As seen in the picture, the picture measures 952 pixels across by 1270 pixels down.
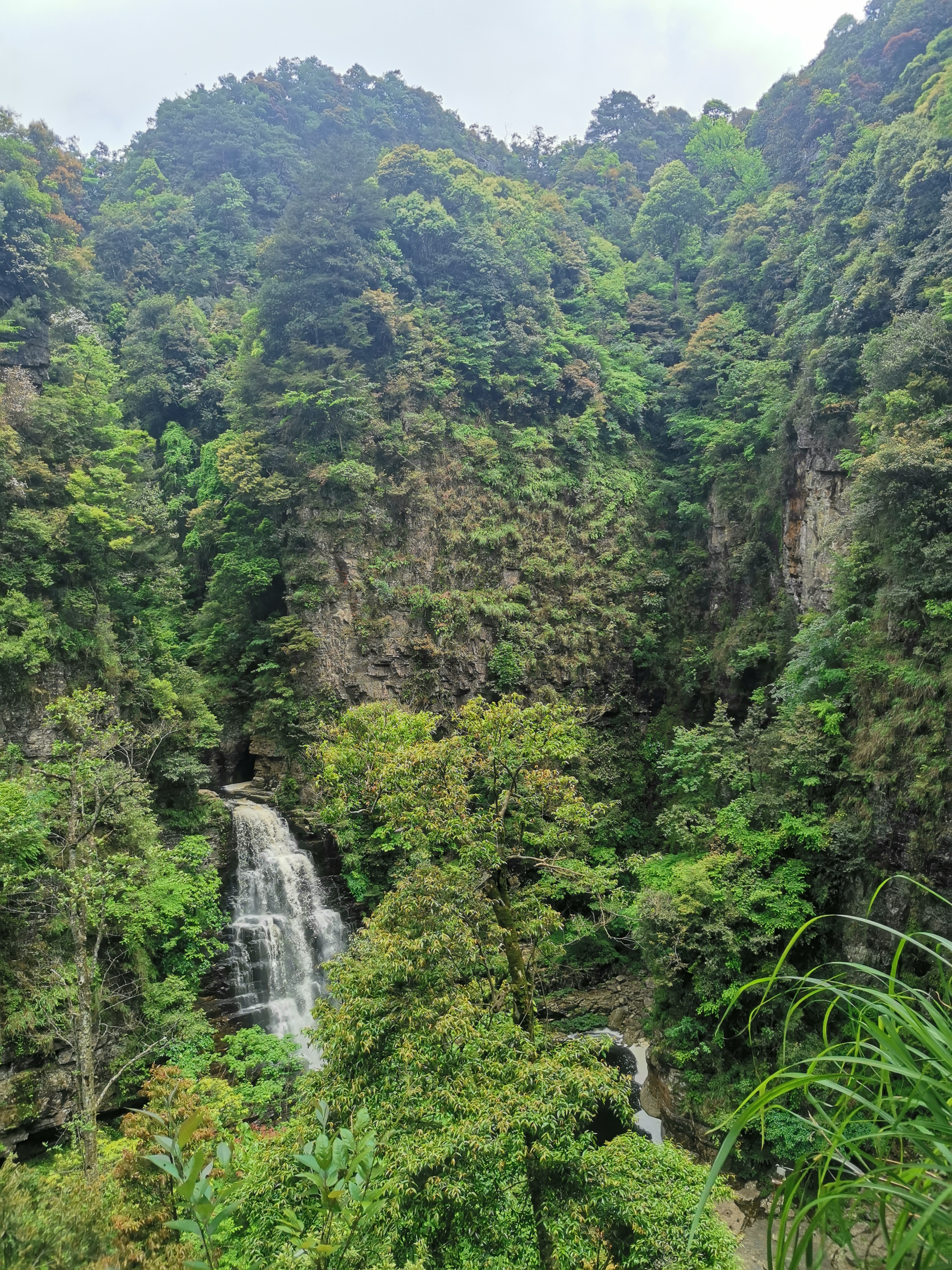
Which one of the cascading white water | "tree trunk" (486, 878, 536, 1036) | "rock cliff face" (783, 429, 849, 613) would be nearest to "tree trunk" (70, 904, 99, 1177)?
the cascading white water

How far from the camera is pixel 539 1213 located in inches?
231

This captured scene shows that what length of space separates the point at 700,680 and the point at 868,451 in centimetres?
804

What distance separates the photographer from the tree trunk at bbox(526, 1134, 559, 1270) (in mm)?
5688

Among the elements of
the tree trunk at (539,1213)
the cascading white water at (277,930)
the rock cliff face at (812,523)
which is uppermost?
the rock cliff face at (812,523)

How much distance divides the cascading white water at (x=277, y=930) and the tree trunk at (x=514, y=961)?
286 inches

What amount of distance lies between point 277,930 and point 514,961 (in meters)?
8.53

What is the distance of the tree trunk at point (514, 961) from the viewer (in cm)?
810

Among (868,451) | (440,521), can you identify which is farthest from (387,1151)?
(440,521)

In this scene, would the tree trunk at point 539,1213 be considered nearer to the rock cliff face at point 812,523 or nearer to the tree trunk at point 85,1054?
the tree trunk at point 85,1054

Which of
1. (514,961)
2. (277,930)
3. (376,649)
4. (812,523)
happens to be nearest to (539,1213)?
(514,961)

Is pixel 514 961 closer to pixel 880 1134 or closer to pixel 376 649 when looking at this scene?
pixel 880 1134

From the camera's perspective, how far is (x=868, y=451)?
602 inches

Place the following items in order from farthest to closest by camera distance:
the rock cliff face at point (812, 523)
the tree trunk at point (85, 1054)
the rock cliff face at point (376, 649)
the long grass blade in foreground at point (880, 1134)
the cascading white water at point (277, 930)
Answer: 1. the rock cliff face at point (376, 649)
2. the rock cliff face at point (812, 523)
3. the cascading white water at point (277, 930)
4. the tree trunk at point (85, 1054)
5. the long grass blade in foreground at point (880, 1134)

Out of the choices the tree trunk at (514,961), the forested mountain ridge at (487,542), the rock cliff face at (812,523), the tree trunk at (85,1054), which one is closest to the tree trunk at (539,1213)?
the forested mountain ridge at (487,542)
